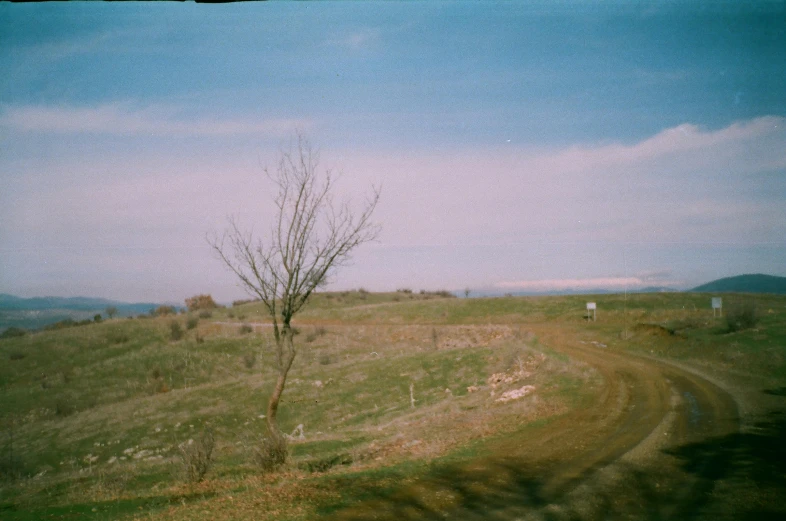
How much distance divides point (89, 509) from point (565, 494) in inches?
370

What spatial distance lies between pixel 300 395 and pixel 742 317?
2596 cm

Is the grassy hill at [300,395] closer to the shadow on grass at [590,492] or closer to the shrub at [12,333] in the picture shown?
the shadow on grass at [590,492]

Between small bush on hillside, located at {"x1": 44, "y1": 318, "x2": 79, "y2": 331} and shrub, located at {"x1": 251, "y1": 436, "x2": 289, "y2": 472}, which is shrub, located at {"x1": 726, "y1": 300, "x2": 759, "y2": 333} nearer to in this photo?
shrub, located at {"x1": 251, "y1": 436, "x2": 289, "y2": 472}

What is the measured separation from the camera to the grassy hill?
36.7 feet

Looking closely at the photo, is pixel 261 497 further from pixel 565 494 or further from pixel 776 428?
pixel 776 428

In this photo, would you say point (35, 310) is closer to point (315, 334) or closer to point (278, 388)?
point (315, 334)

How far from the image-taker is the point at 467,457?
11.6 meters

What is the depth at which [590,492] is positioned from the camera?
8742 mm

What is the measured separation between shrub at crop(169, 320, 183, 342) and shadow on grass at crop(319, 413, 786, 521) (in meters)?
47.3

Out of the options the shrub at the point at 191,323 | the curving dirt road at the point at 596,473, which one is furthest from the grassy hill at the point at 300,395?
the curving dirt road at the point at 596,473

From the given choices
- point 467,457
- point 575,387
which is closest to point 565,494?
point 467,457

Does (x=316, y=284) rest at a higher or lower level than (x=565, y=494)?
higher

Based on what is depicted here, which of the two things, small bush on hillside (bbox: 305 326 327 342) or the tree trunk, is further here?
small bush on hillside (bbox: 305 326 327 342)

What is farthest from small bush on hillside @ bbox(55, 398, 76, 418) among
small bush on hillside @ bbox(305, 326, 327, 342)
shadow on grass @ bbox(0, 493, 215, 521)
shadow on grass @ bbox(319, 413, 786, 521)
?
shadow on grass @ bbox(319, 413, 786, 521)
